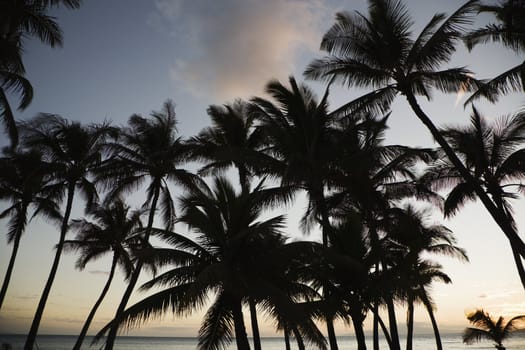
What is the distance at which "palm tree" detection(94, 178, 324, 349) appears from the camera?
34.3ft

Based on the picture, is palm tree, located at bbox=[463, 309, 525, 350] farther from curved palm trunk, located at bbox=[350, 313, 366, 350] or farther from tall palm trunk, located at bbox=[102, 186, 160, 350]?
tall palm trunk, located at bbox=[102, 186, 160, 350]

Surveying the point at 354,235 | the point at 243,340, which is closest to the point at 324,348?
the point at 243,340

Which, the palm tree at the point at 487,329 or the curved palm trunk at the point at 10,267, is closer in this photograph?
the curved palm trunk at the point at 10,267

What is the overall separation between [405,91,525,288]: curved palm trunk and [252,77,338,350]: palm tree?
3397mm

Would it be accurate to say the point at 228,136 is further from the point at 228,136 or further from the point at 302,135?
the point at 302,135

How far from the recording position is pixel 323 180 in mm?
15375

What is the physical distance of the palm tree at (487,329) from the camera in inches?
962

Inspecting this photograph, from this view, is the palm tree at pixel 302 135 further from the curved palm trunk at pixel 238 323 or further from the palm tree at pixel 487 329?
the palm tree at pixel 487 329

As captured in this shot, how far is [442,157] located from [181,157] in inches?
490

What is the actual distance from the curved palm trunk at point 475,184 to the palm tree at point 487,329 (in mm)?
16380

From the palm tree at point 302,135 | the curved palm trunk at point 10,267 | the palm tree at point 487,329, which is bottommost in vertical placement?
the palm tree at point 487,329

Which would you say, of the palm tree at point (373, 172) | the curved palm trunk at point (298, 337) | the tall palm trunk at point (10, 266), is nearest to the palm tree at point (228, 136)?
the palm tree at point (373, 172)

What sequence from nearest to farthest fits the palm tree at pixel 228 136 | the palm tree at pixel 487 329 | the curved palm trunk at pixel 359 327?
the curved palm trunk at pixel 359 327, the palm tree at pixel 228 136, the palm tree at pixel 487 329

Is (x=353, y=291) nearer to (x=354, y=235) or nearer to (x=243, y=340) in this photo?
(x=354, y=235)
